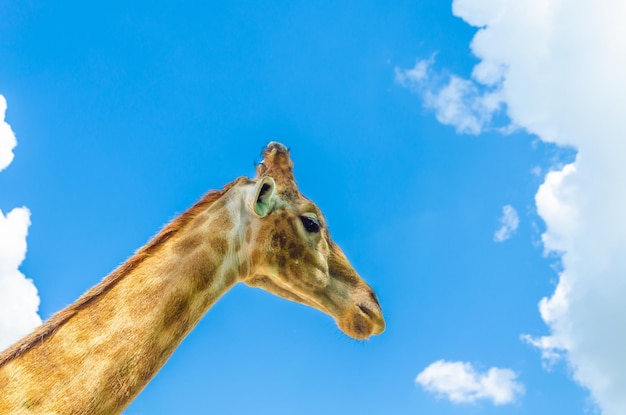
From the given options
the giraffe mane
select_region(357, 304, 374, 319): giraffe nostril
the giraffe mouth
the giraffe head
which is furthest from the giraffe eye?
select_region(357, 304, 374, 319): giraffe nostril

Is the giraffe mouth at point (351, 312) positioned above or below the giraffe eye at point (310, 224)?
below

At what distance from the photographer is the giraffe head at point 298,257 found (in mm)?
8297

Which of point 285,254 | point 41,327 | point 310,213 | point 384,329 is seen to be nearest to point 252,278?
point 285,254

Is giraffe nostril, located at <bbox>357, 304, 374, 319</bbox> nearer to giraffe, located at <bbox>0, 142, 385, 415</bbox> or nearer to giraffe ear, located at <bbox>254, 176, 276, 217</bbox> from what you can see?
giraffe, located at <bbox>0, 142, 385, 415</bbox>

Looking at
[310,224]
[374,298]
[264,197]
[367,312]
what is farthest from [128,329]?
[374,298]

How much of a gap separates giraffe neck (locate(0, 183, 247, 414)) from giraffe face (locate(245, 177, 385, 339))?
0.53 m

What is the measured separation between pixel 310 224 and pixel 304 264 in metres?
0.58

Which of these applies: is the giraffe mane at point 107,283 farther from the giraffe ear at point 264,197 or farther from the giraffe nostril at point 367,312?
the giraffe nostril at point 367,312

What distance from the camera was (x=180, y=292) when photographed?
7.00 metres

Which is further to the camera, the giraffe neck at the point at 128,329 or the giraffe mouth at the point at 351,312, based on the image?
the giraffe mouth at the point at 351,312

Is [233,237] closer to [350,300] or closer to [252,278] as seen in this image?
[252,278]

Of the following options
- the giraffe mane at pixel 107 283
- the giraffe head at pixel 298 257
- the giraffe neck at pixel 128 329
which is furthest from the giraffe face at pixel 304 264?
the giraffe mane at pixel 107 283

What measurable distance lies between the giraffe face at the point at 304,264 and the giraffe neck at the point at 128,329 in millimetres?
534

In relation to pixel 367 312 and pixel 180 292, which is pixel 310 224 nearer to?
pixel 367 312
